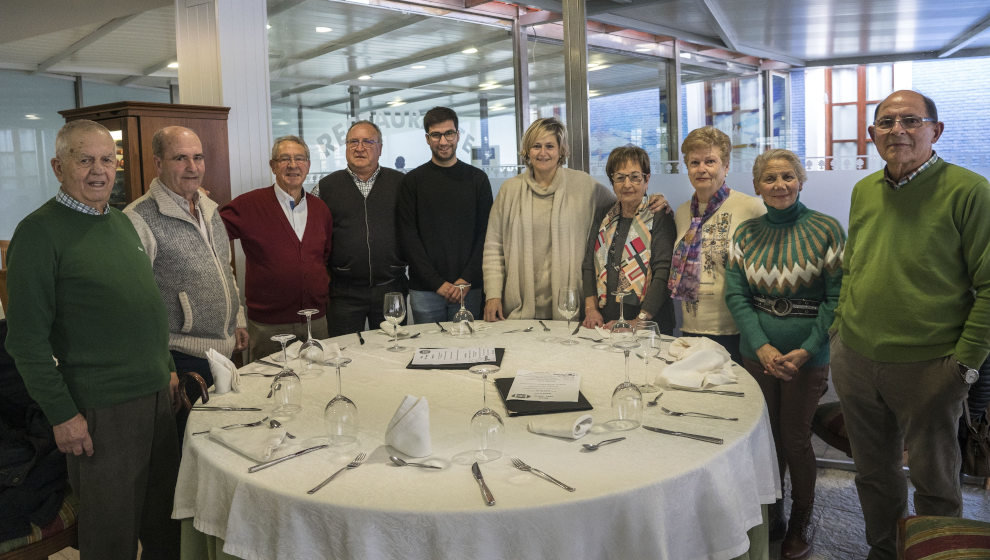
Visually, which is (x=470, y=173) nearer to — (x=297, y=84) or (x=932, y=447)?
(x=297, y=84)

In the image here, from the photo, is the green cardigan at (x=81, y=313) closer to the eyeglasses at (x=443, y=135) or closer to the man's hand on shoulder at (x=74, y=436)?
the man's hand on shoulder at (x=74, y=436)

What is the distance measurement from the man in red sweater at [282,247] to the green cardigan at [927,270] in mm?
2499

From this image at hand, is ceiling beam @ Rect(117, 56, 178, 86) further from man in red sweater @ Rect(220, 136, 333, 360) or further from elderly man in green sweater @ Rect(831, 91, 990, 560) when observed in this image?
elderly man in green sweater @ Rect(831, 91, 990, 560)

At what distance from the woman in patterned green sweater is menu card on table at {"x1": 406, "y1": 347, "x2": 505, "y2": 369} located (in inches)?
40.0

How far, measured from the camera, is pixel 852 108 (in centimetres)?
388

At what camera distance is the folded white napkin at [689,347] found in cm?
246

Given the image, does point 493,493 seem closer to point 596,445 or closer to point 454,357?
point 596,445

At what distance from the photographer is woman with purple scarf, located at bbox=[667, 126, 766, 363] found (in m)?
3.09

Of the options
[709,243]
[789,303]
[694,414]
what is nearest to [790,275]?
[789,303]

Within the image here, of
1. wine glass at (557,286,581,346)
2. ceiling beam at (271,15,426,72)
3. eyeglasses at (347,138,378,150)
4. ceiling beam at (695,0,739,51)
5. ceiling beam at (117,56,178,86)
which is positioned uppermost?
ceiling beam at (117,56,178,86)

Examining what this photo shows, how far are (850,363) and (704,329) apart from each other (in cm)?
67

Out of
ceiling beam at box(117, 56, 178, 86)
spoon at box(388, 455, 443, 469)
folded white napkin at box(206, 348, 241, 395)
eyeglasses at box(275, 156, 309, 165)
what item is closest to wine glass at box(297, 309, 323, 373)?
folded white napkin at box(206, 348, 241, 395)

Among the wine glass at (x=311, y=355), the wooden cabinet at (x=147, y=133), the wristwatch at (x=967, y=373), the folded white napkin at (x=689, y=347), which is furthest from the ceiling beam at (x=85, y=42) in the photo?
the wristwatch at (x=967, y=373)

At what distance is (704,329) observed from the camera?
3.13m
